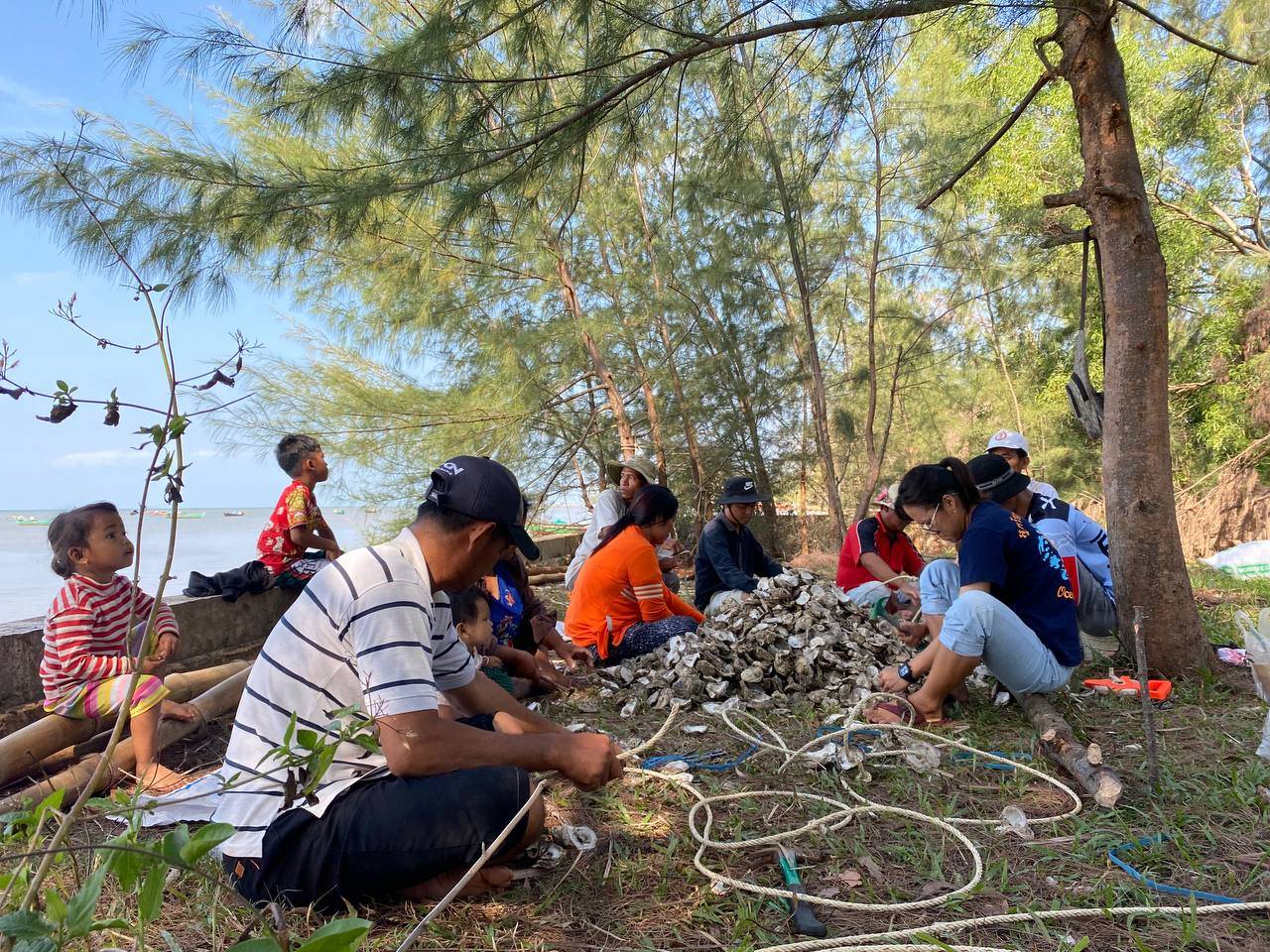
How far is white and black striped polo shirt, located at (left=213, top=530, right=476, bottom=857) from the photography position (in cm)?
179

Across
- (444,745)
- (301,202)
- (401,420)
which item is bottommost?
(444,745)

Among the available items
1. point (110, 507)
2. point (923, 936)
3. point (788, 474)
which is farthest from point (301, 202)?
point (788, 474)

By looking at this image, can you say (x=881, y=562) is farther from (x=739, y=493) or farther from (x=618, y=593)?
(x=618, y=593)

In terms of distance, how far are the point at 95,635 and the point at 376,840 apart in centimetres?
180

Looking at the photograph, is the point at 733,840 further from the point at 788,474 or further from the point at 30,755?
the point at 788,474

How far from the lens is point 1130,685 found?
3.63 metres

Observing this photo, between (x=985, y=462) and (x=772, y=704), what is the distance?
1.45m

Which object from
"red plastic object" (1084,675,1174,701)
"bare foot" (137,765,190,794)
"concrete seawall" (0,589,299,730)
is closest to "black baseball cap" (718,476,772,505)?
"red plastic object" (1084,675,1174,701)

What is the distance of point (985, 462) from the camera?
386cm

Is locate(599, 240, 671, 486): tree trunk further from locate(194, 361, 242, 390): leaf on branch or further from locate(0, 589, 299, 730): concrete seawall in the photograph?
locate(194, 361, 242, 390): leaf on branch

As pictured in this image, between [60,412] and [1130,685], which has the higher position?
[60,412]

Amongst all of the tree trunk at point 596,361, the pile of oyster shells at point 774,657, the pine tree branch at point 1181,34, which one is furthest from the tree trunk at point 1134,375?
the tree trunk at point 596,361

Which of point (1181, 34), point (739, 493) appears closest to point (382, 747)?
point (739, 493)

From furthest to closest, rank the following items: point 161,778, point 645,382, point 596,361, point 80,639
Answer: point 645,382, point 596,361, point 80,639, point 161,778
